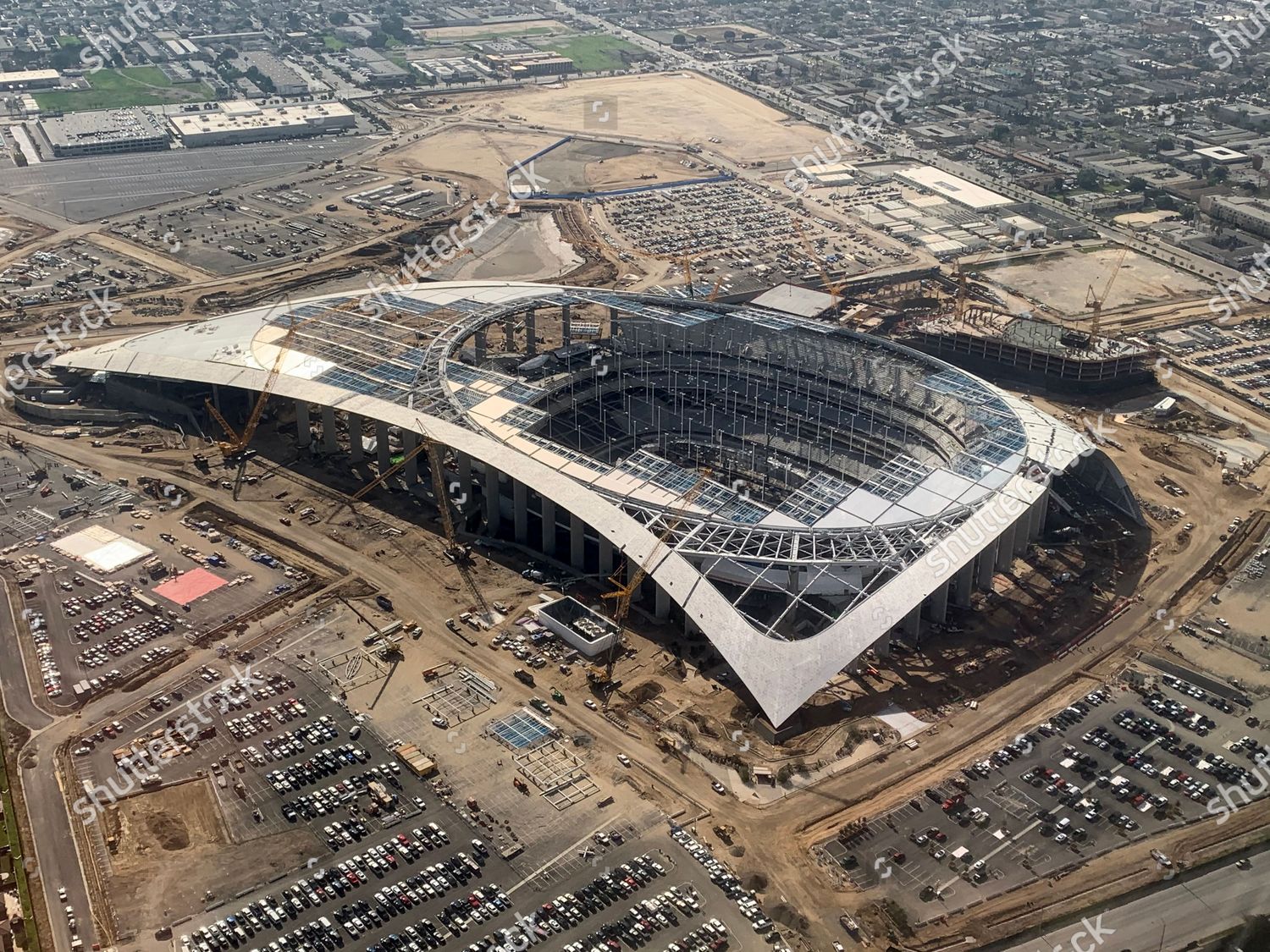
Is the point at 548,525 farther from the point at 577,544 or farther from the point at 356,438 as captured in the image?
the point at 356,438

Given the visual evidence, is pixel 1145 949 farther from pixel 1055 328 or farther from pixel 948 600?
pixel 1055 328

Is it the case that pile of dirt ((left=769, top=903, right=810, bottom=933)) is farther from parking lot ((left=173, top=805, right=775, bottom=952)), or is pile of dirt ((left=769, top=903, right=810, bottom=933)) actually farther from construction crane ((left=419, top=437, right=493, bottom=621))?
construction crane ((left=419, top=437, right=493, bottom=621))

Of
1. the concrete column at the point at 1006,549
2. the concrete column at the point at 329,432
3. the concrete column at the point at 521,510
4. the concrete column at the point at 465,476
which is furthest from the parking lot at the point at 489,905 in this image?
the concrete column at the point at 329,432

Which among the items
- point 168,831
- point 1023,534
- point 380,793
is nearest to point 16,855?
point 168,831

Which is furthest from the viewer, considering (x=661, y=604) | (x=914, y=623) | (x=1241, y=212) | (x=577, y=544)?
(x=1241, y=212)

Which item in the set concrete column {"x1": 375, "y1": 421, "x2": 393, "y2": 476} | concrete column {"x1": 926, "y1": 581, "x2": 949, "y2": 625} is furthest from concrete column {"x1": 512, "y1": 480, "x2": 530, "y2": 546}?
concrete column {"x1": 926, "y1": 581, "x2": 949, "y2": 625}

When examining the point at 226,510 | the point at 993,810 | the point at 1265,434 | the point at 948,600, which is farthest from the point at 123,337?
the point at 1265,434
